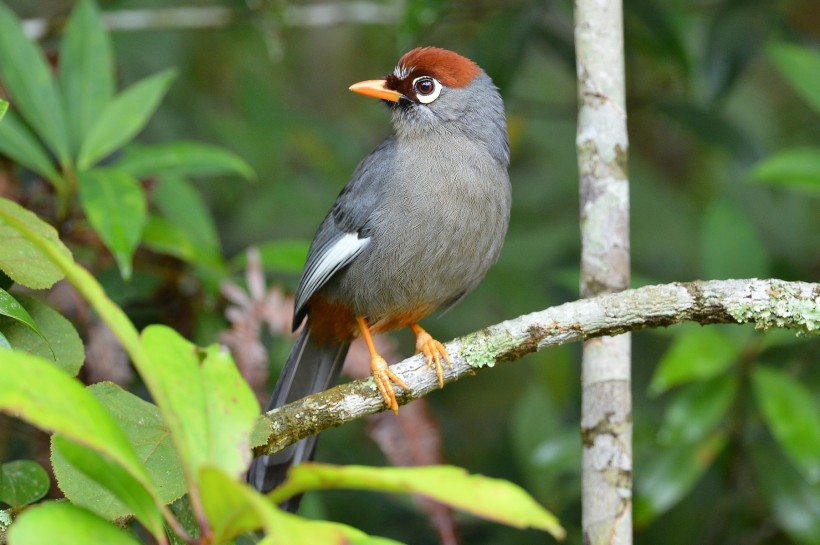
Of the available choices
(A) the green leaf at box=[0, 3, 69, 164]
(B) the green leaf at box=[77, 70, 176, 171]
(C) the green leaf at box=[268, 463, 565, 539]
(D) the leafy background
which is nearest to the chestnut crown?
(D) the leafy background

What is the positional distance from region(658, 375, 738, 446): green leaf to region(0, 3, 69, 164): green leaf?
2.49m

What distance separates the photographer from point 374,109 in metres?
6.30

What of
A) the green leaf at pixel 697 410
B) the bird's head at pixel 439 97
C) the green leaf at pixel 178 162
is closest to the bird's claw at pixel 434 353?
the bird's head at pixel 439 97

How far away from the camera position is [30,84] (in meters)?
3.44

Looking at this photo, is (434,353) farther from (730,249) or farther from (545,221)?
(545,221)

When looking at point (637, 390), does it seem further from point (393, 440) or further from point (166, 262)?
point (166, 262)

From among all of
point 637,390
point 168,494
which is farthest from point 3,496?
point 637,390

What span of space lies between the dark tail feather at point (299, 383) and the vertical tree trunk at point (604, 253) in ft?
3.46

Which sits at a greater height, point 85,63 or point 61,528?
point 85,63

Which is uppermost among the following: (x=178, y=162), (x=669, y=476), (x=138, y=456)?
(x=178, y=162)

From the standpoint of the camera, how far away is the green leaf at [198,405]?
1415mm

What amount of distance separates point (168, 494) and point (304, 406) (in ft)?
1.69

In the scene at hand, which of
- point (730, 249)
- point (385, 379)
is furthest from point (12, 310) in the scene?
point (730, 249)

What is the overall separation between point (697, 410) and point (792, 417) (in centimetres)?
34
